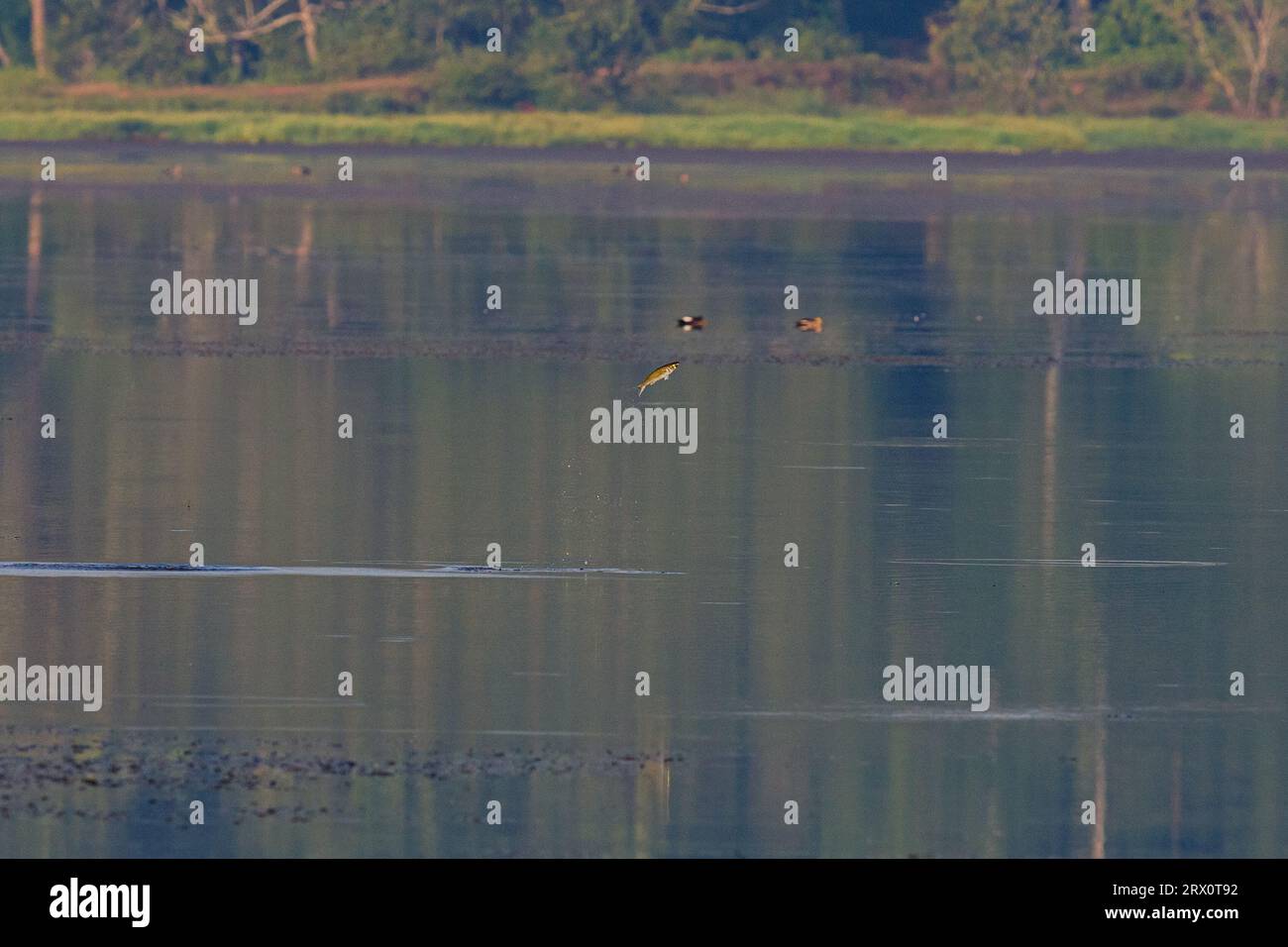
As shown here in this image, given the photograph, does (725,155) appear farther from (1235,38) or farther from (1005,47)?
(1235,38)

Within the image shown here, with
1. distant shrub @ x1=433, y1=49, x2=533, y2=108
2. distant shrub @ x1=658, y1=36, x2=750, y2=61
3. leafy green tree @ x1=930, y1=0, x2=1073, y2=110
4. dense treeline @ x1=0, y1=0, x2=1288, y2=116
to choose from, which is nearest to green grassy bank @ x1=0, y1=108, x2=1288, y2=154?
distant shrub @ x1=433, y1=49, x2=533, y2=108

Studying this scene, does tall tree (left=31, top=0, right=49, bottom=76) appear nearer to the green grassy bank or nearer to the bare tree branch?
the green grassy bank

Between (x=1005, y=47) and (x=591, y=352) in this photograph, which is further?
(x=1005, y=47)

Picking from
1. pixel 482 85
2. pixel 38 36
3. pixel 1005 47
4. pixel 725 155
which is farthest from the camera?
pixel 38 36

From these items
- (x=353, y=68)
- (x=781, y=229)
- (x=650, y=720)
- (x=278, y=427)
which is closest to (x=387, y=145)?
(x=353, y=68)

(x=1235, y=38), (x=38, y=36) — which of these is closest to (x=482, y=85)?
(x=38, y=36)

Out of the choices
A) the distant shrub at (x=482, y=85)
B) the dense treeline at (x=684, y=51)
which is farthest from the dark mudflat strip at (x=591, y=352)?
the distant shrub at (x=482, y=85)
